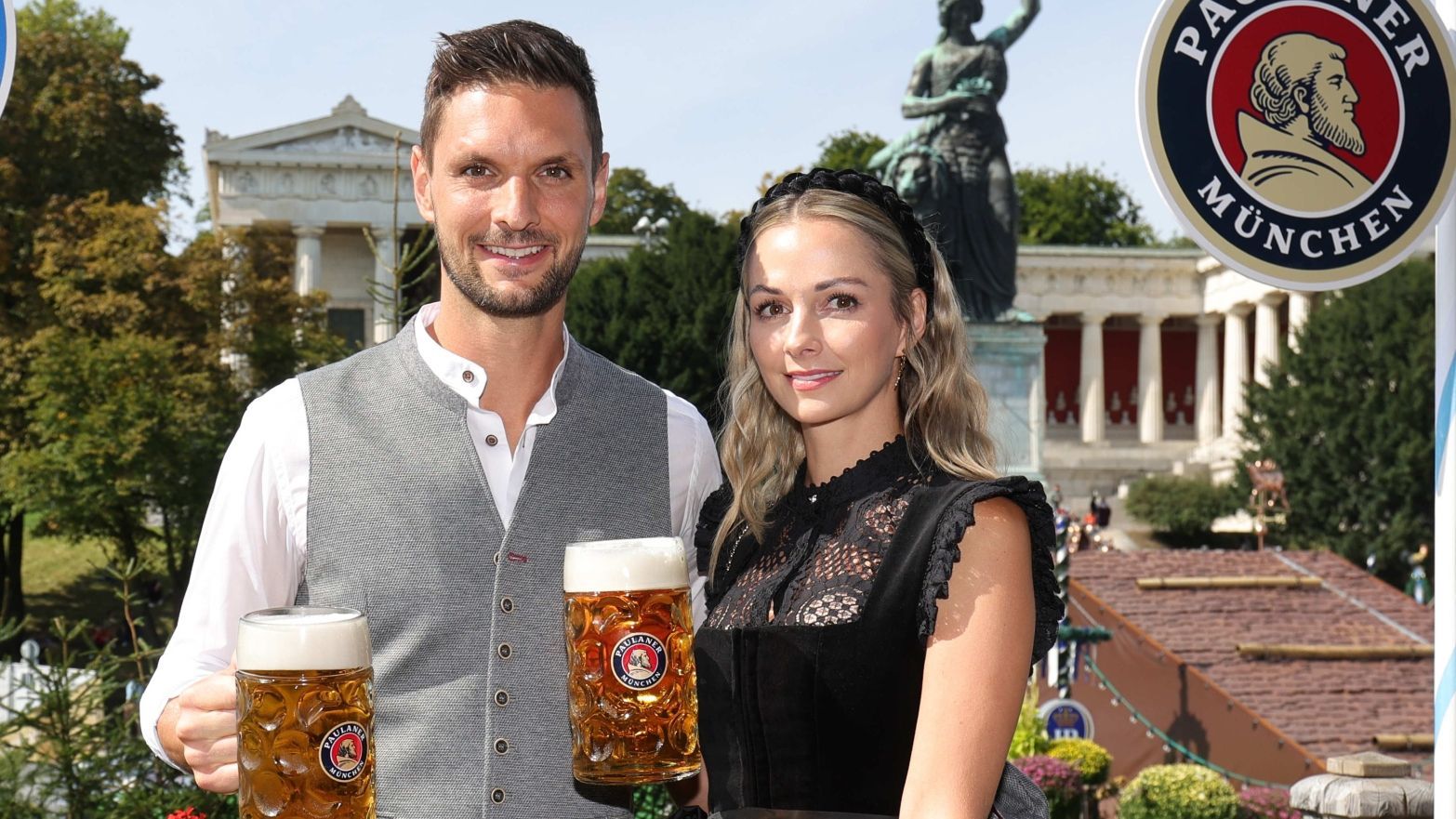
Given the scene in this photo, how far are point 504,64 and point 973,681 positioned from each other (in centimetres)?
125

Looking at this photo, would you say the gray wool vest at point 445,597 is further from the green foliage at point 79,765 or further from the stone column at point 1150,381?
the stone column at point 1150,381

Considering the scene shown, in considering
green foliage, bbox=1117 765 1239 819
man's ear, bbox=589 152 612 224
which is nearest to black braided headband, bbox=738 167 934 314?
man's ear, bbox=589 152 612 224

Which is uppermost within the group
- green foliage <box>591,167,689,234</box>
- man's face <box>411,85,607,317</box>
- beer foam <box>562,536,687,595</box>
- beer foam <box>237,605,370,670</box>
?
green foliage <box>591,167,689,234</box>

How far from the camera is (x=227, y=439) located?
87.6 ft

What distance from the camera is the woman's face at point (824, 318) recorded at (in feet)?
9.27

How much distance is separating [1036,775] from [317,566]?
8.90m

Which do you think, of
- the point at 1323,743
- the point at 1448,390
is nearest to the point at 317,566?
the point at 1448,390

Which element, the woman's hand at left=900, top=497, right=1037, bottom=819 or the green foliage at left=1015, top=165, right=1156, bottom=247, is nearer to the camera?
the woman's hand at left=900, top=497, right=1037, bottom=819

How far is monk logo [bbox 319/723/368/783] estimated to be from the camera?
2006 millimetres

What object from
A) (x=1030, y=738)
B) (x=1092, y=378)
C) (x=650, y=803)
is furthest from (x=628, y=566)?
(x=1092, y=378)

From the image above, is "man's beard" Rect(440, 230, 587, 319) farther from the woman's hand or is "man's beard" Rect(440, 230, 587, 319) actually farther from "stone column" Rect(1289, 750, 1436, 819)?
"stone column" Rect(1289, 750, 1436, 819)

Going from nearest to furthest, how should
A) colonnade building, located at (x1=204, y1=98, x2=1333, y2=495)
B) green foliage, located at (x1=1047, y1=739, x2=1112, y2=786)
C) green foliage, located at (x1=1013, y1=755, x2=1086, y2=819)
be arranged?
green foliage, located at (x1=1013, y1=755, x2=1086, y2=819)
green foliage, located at (x1=1047, y1=739, x2=1112, y2=786)
colonnade building, located at (x1=204, y1=98, x2=1333, y2=495)

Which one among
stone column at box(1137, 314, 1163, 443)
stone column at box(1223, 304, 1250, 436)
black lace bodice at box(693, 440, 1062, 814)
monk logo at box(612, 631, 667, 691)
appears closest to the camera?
monk logo at box(612, 631, 667, 691)

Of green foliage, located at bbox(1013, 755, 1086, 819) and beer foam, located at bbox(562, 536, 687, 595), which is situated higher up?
beer foam, located at bbox(562, 536, 687, 595)
